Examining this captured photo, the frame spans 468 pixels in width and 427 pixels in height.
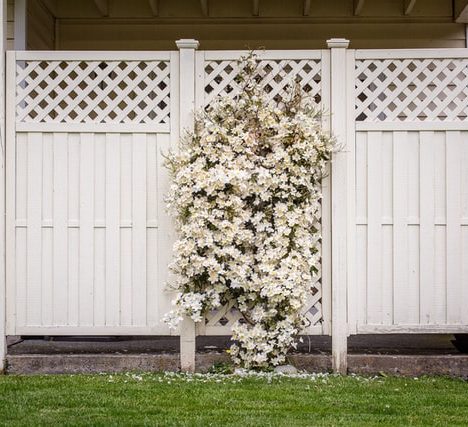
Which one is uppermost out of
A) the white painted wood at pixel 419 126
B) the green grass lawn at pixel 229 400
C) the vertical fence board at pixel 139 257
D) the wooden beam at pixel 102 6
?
the wooden beam at pixel 102 6

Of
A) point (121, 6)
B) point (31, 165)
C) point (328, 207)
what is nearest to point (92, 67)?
point (31, 165)

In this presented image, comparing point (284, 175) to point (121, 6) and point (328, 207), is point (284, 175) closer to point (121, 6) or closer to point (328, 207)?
point (328, 207)

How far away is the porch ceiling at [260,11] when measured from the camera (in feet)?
27.8

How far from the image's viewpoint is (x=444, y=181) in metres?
5.66

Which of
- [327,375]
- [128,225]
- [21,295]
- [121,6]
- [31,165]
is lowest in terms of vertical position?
[327,375]

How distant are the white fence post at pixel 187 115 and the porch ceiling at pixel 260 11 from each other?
2933mm

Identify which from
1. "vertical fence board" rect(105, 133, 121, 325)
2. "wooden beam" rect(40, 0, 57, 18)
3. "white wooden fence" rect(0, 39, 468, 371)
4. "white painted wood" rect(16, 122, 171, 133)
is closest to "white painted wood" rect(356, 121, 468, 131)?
"white wooden fence" rect(0, 39, 468, 371)

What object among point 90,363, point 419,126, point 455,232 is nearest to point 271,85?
point 419,126

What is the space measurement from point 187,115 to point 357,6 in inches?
131

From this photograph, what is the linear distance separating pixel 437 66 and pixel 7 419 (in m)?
3.61

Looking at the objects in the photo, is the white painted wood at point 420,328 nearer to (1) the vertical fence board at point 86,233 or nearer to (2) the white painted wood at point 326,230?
(2) the white painted wood at point 326,230

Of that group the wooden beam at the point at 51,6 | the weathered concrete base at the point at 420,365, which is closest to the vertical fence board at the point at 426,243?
the weathered concrete base at the point at 420,365

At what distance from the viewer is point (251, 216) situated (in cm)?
553

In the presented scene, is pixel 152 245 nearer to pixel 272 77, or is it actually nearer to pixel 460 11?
pixel 272 77
